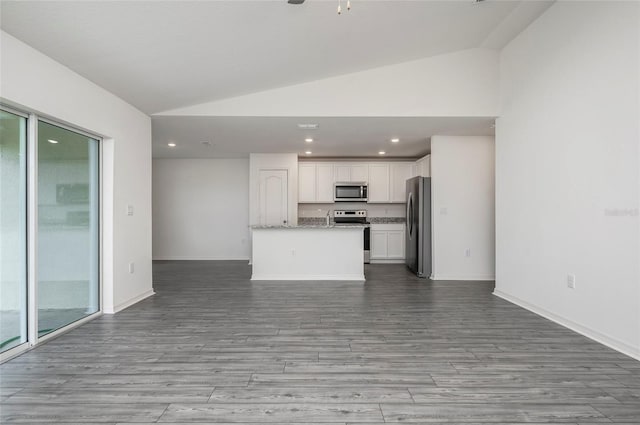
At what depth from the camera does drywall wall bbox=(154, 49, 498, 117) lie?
13.7 feet

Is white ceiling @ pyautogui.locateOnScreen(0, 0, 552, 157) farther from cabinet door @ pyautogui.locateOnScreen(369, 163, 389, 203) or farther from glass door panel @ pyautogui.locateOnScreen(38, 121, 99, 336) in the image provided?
cabinet door @ pyautogui.locateOnScreen(369, 163, 389, 203)

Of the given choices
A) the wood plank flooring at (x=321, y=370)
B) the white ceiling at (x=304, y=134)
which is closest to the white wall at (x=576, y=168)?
the wood plank flooring at (x=321, y=370)

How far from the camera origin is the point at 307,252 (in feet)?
18.1

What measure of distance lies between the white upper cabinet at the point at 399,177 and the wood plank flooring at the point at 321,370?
149 inches

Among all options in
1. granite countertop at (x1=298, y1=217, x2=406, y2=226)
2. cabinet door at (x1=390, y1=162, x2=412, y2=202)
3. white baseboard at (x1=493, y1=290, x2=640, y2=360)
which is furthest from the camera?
granite countertop at (x1=298, y1=217, x2=406, y2=226)

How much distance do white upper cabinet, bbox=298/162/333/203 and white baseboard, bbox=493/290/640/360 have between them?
13.9 ft

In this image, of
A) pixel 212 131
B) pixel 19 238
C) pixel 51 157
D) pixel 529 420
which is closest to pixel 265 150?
pixel 212 131

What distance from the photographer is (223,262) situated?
23.9ft

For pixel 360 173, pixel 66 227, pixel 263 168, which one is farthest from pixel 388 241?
pixel 66 227

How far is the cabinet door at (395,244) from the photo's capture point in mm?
7184

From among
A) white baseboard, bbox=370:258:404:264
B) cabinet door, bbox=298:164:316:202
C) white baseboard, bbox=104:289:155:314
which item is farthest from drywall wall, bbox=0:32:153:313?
white baseboard, bbox=370:258:404:264

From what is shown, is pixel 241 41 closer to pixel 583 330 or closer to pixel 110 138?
pixel 110 138

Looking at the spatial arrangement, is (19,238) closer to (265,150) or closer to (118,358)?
(118,358)

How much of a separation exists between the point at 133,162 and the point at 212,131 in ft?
4.43
